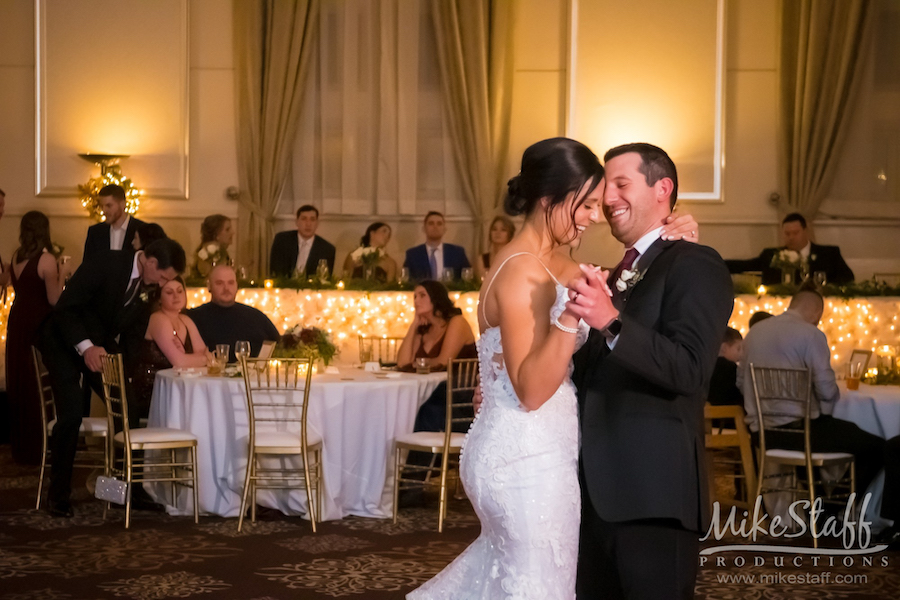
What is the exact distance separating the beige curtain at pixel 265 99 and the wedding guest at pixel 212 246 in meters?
1.77

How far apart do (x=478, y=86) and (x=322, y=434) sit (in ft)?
19.3

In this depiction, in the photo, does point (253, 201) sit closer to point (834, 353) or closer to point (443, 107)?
point (443, 107)

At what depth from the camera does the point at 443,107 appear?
1139 centimetres

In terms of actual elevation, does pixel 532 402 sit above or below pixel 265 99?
below

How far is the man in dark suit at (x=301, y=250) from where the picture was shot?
10.2 m

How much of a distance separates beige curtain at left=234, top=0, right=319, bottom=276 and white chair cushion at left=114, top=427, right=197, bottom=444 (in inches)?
210

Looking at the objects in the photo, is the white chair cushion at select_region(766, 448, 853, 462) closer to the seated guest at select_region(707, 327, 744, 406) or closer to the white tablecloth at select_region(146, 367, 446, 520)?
the seated guest at select_region(707, 327, 744, 406)

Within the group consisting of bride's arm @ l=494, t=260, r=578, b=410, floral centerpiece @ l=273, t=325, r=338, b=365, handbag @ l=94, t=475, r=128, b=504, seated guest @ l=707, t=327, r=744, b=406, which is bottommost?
handbag @ l=94, t=475, r=128, b=504

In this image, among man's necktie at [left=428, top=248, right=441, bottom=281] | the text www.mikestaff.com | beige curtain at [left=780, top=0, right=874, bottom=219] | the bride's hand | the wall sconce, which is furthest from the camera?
the wall sconce

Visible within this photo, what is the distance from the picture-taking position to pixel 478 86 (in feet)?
36.6

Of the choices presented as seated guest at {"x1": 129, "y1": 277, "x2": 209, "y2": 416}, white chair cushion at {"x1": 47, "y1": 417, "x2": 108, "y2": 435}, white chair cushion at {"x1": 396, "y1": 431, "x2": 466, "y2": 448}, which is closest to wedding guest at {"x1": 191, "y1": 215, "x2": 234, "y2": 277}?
seated guest at {"x1": 129, "y1": 277, "x2": 209, "y2": 416}

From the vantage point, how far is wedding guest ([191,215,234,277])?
898cm

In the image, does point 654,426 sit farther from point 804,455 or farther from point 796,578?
point 804,455

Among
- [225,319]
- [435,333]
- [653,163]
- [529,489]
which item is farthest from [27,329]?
[653,163]
